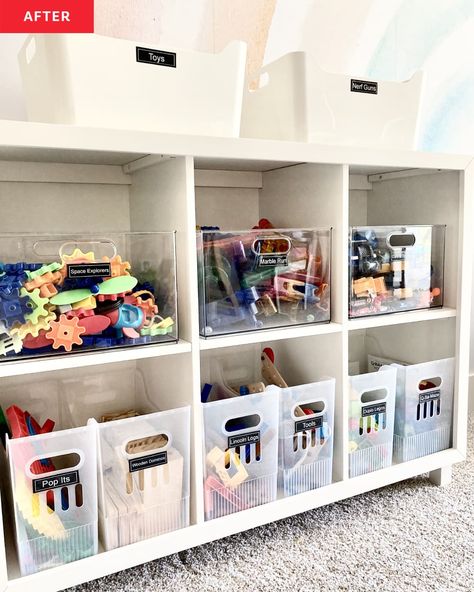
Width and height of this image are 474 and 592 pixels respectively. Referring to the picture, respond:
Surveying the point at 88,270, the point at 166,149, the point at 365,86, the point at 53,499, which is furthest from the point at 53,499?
the point at 365,86

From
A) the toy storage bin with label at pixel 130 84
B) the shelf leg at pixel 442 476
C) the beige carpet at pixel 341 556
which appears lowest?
the beige carpet at pixel 341 556

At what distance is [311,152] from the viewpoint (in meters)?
1.15

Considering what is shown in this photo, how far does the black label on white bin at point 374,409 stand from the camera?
4.29ft

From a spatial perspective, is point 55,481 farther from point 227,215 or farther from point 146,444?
point 227,215

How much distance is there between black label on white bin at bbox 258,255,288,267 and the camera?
1156 mm

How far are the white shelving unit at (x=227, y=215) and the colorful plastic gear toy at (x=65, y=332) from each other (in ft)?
0.09

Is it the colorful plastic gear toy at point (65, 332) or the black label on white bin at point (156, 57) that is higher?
the black label on white bin at point (156, 57)

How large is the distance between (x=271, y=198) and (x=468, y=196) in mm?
468

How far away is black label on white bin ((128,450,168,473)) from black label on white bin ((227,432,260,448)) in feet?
0.45

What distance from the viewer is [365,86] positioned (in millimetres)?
1220

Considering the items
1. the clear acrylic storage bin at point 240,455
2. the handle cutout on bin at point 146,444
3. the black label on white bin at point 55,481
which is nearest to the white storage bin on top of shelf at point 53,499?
the black label on white bin at point 55,481

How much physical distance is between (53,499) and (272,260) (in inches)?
23.7

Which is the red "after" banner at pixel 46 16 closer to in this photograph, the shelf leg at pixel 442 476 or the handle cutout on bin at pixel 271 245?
the handle cutout on bin at pixel 271 245

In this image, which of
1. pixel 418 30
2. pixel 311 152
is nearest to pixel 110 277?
pixel 311 152
